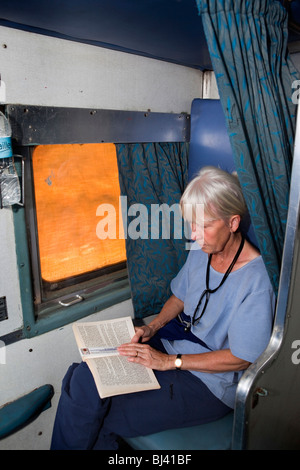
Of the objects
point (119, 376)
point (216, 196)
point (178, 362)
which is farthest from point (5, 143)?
point (178, 362)

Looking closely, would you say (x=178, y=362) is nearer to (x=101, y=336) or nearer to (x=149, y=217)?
Result: (x=101, y=336)

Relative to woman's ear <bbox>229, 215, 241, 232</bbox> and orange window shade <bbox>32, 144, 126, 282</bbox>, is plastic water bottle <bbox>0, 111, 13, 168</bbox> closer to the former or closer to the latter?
orange window shade <bbox>32, 144, 126, 282</bbox>

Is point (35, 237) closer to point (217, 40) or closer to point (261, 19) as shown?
point (217, 40)

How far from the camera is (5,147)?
1.65 m

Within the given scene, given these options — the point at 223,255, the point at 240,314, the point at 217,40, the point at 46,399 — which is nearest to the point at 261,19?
the point at 217,40

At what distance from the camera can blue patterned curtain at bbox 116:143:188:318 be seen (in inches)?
93.4

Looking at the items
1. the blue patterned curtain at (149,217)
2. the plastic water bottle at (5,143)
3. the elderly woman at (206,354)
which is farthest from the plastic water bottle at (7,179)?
the elderly woman at (206,354)

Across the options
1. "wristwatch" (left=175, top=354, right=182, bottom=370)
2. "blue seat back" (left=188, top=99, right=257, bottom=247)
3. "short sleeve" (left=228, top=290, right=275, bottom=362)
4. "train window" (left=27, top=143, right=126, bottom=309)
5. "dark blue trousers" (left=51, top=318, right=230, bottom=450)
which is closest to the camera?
"short sleeve" (left=228, top=290, right=275, bottom=362)

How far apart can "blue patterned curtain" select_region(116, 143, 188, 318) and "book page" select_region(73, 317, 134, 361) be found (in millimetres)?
436

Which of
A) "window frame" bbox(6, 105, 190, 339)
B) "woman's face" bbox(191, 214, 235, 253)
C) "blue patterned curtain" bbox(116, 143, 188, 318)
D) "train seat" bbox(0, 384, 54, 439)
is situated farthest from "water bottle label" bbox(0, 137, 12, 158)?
"train seat" bbox(0, 384, 54, 439)

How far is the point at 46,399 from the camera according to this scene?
2141 millimetres

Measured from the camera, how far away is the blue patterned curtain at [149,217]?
2.37 m

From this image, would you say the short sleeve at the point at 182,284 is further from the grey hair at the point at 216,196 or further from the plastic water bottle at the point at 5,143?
the plastic water bottle at the point at 5,143

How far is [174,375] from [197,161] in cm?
133
